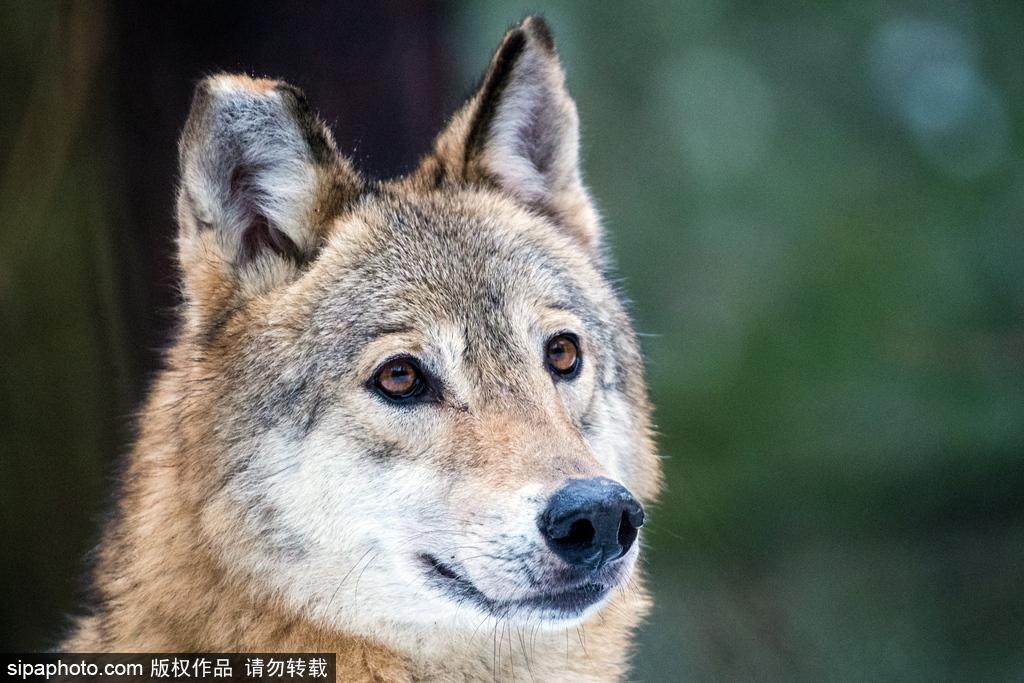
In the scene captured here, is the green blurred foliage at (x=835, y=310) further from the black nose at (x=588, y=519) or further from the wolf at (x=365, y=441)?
the black nose at (x=588, y=519)

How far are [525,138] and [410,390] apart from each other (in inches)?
54.1

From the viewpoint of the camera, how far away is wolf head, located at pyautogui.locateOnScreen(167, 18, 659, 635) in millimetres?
3240

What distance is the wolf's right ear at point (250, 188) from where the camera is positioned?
357cm

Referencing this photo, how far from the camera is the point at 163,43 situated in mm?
5082

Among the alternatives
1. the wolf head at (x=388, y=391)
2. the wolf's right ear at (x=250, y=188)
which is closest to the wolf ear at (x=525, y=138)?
the wolf head at (x=388, y=391)

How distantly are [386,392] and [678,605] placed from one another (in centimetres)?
574

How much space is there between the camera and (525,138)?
14.6 feet

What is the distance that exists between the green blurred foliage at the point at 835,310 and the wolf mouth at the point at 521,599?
4.16 m

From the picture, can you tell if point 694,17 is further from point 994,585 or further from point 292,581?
point 292,581

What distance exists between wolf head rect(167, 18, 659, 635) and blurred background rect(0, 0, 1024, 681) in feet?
4.38

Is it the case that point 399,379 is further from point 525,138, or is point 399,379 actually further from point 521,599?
point 525,138

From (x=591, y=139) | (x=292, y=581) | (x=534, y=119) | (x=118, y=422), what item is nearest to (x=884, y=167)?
(x=591, y=139)

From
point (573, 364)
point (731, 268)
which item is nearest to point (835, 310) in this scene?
point (731, 268)

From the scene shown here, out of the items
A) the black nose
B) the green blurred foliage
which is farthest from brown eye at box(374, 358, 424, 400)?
the green blurred foliage
